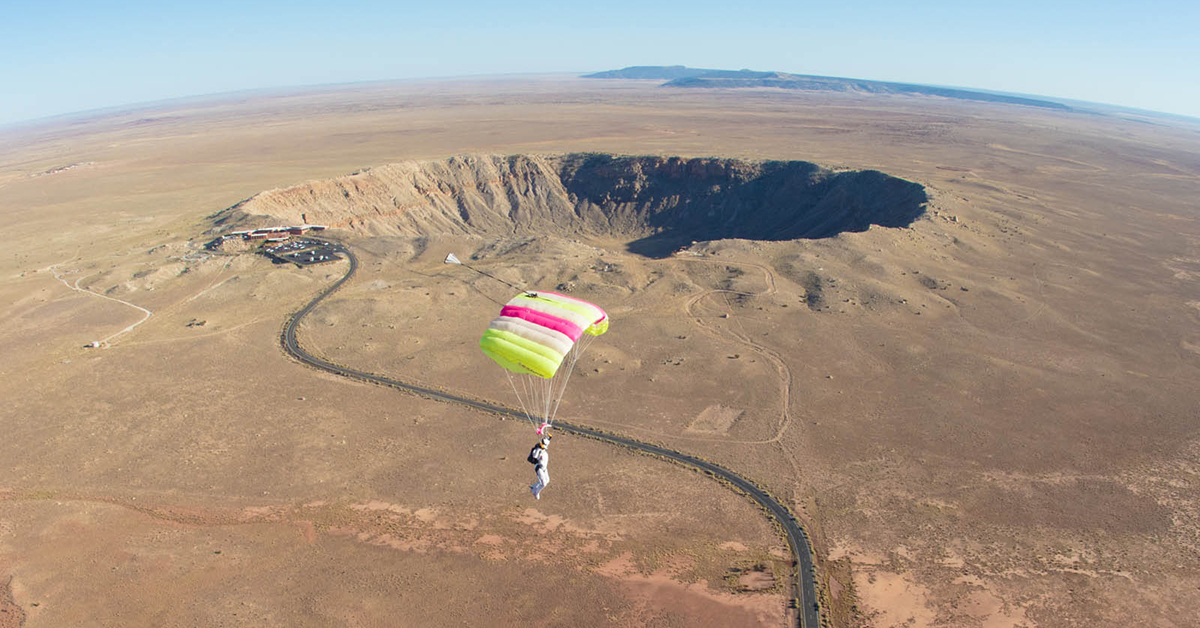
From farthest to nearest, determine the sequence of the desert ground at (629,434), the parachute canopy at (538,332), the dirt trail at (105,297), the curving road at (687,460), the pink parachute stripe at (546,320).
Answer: the dirt trail at (105,297) → the pink parachute stripe at (546,320) → the parachute canopy at (538,332) → the desert ground at (629,434) → the curving road at (687,460)

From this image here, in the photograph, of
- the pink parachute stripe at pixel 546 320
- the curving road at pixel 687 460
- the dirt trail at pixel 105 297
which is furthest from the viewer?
the dirt trail at pixel 105 297

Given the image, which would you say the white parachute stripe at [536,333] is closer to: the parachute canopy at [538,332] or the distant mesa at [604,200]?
the parachute canopy at [538,332]

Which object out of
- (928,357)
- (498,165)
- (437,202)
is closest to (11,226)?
(437,202)

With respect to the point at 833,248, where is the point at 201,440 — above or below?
below

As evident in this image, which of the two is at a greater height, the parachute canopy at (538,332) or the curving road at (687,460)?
the parachute canopy at (538,332)

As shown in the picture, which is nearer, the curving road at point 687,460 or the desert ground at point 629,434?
the curving road at point 687,460

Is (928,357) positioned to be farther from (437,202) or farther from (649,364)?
(437,202)

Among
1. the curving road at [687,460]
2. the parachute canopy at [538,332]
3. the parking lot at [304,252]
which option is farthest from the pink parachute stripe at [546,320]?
the parking lot at [304,252]

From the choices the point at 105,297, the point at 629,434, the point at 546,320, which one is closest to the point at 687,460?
the point at 629,434
